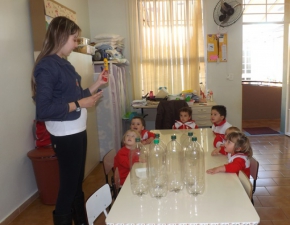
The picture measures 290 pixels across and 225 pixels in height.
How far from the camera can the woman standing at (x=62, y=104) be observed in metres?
1.46

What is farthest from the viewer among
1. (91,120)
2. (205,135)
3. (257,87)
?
(257,87)

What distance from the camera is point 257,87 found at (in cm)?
624

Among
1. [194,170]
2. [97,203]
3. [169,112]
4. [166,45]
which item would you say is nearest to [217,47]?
[166,45]

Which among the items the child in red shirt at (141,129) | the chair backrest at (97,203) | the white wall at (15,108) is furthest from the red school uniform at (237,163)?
the white wall at (15,108)

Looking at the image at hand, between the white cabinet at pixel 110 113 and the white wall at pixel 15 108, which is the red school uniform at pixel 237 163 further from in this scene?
the white cabinet at pixel 110 113

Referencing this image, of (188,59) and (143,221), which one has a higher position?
(188,59)

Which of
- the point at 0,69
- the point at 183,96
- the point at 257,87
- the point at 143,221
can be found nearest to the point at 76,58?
the point at 0,69

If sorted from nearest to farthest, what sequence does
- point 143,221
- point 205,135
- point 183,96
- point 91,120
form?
point 143,221 → point 205,135 → point 91,120 → point 183,96

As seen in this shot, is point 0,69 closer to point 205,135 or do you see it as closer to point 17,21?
point 17,21

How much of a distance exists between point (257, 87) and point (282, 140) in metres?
1.91

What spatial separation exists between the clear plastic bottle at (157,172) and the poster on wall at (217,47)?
3.26 metres

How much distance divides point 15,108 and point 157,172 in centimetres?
173

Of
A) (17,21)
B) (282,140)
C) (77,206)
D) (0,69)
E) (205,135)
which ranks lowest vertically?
(282,140)

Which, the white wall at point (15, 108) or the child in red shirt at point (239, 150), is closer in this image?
the child in red shirt at point (239, 150)
